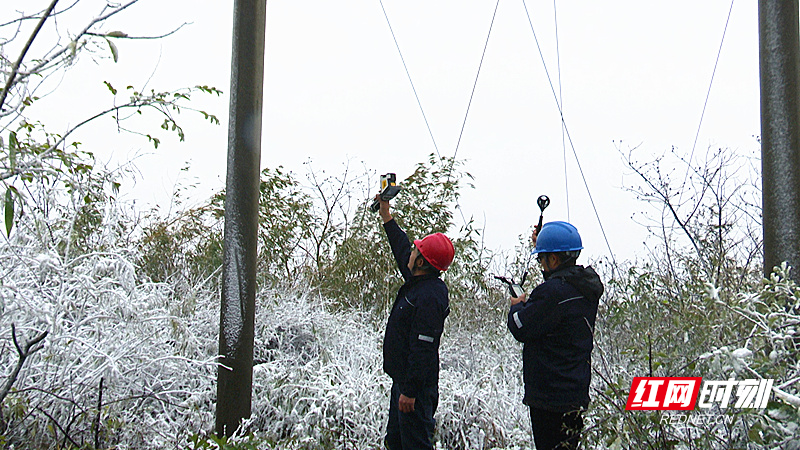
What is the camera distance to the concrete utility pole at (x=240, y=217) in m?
4.32

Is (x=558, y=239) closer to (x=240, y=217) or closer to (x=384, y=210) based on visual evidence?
(x=384, y=210)

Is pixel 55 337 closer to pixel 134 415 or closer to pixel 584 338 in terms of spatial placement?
pixel 134 415

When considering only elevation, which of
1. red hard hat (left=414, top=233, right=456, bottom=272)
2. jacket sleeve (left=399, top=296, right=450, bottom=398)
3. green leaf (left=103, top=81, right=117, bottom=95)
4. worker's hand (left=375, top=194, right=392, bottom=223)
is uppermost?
green leaf (left=103, top=81, right=117, bottom=95)

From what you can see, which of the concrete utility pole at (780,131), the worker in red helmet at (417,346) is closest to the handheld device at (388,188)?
the worker in red helmet at (417,346)

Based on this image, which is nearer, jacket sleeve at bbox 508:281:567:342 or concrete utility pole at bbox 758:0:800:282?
jacket sleeve at bbox 508:281:567:342

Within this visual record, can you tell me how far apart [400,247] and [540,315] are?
3.57ft

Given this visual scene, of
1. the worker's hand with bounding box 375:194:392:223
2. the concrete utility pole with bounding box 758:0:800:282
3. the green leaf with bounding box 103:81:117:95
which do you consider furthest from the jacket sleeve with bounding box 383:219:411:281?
the concrete utility pole with bounding box 758:0:800:282

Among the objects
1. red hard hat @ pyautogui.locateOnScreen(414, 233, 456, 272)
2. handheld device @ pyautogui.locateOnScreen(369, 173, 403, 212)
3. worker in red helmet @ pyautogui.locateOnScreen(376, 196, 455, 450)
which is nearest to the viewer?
worker in red helmet @ pyautogui.locateOnScreen(376, 196, 455, 450)

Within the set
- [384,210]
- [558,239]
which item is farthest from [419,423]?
[384,210]

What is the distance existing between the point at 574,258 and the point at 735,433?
1148mm

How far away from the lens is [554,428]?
3.69 m

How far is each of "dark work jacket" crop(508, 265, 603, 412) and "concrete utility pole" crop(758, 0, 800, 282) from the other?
1.37m

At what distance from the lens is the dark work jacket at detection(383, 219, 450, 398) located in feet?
12.1

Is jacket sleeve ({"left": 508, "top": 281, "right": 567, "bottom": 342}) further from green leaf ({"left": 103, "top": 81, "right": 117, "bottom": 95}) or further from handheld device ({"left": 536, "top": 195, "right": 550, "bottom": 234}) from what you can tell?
green leaf ({"left": 103, "top": 81, "right": 117, "bottom": 95})
